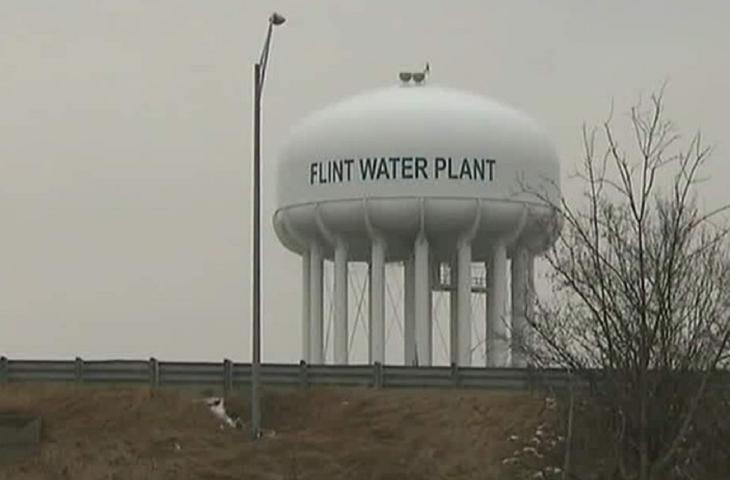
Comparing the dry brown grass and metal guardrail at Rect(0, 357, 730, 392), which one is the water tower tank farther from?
the dry brown grass

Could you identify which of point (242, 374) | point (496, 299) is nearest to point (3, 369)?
point (242, 374)

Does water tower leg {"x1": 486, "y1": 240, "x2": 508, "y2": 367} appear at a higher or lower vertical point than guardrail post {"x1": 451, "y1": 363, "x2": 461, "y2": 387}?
higher

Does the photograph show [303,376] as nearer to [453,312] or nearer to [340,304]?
[340,304]

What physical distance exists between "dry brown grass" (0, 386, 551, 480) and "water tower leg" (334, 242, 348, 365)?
30.8 ft

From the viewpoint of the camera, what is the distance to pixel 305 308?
2271 inches

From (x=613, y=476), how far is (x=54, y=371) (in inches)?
650

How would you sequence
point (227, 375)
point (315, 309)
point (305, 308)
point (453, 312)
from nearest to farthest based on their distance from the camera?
1. point (227, 375)
2. point (315, 309)
3. point (305, 308)
4. point (453, 312)

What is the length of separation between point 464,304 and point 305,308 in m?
4.65

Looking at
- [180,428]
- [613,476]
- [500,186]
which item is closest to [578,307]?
[613,476]

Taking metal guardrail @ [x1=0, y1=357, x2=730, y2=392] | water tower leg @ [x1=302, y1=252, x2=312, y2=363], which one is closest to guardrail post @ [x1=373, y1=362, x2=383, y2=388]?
metal guardrail @ [x1=0, y1=357, x2=730, y2=392]

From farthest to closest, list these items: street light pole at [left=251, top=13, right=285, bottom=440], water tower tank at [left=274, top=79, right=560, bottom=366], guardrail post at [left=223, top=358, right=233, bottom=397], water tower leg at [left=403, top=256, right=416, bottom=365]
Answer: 1. water tower leg at [left=403, top=256, right=416, bottom=365]
2. water tower tank at [left=274, top=79, right=560, bottom=366]
3. guardrail post at [left=223, top=358, right=233, bottom=397]
4. street light pole at [left=251, top=13, right=285, bottom=440]

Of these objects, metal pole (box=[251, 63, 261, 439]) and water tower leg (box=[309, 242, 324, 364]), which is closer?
metal pole (box=[251, 63, 261, 439])

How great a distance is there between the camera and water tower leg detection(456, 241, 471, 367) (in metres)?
55.0

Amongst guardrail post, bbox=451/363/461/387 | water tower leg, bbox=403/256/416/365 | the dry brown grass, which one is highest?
water tower leg, bbox=403/256/416/365
